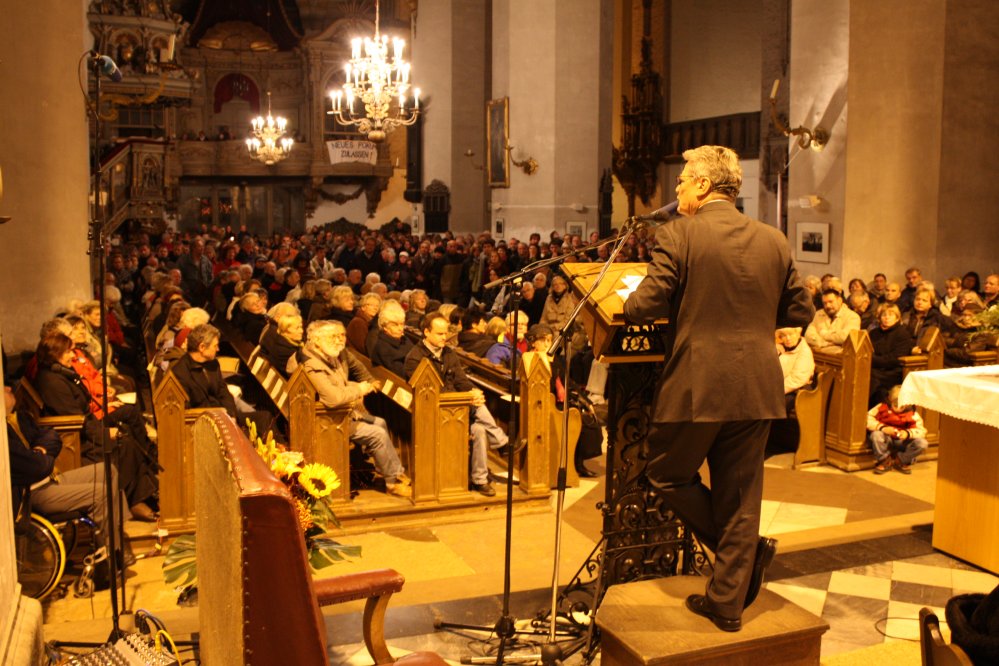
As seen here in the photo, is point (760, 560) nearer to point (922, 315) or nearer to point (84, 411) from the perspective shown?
point (84, 411)

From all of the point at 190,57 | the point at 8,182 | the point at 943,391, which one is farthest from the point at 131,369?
the point at 190,57

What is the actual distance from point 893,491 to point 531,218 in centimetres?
1139

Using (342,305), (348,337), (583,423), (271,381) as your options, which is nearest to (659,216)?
(271,381)

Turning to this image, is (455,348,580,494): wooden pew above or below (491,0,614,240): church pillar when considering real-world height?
below

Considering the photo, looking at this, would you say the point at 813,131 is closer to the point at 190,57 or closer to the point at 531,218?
the point at 531,218

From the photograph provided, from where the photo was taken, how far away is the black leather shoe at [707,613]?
3.41 m

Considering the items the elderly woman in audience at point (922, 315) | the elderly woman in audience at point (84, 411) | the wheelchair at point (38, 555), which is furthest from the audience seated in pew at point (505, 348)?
the wheelchair at point (38, 555)

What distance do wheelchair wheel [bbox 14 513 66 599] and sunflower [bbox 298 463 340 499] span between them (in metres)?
1.81

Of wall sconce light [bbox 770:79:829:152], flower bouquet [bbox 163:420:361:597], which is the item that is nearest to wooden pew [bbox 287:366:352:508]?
flower bouquet [bbox 163:420:361:597]

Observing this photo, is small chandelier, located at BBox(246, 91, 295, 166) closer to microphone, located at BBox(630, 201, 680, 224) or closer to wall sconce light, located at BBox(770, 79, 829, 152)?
wall sconce light, located at BBox(770, 79, 829, 152)

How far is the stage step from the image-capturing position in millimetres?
3322

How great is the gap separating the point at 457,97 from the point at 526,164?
25.7 feet

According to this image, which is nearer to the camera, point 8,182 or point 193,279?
point 8,182

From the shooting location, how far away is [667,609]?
3586 millimetres
